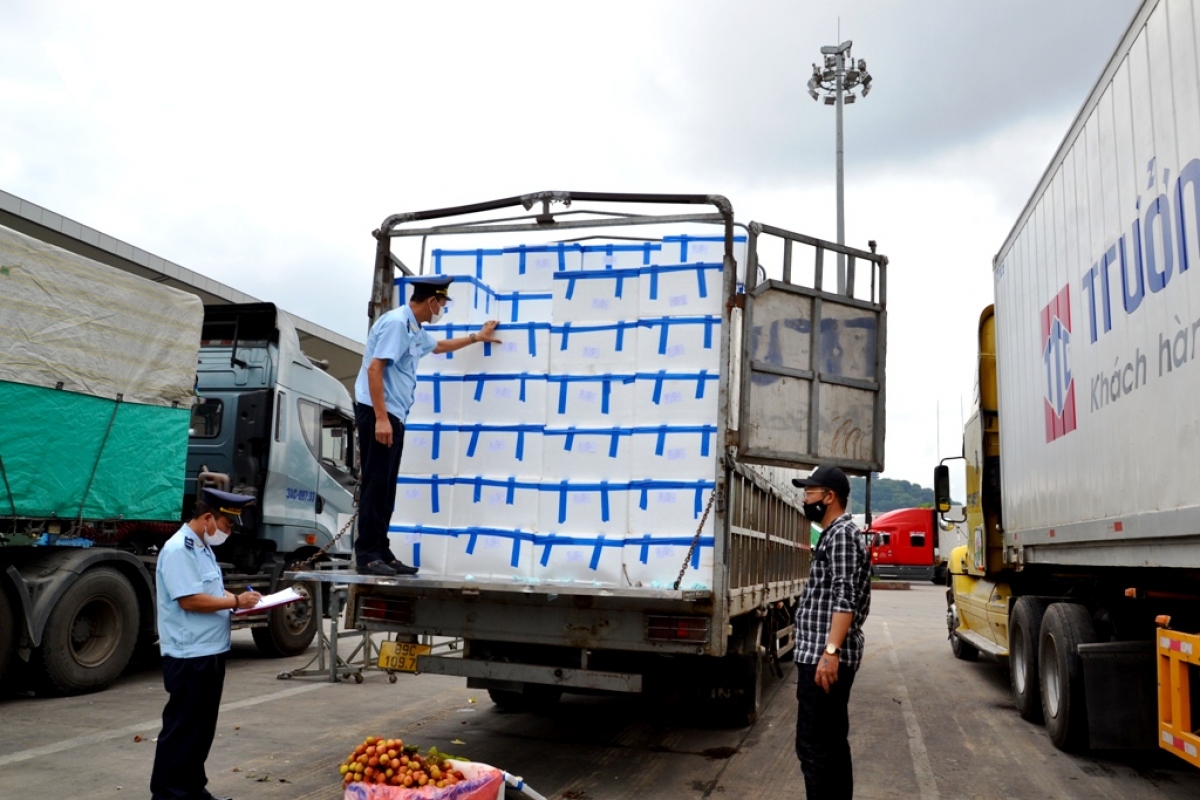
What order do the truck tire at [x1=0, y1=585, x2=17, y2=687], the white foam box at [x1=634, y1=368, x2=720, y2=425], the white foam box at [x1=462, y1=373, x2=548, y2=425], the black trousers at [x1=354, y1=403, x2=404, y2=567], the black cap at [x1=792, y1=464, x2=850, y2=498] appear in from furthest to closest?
the truck tire at [x1=0, y1=585, x2=17, y2=687]
the white foam box at [x1=462, y1=373, x2=548, y2=425]
the black trousers at [x1=354, y1=403, x2=404, y2=567]
the white foam box at [x1=634, y1=368, x2=720, y2=425]
the black cap at [x1=792, y1=464, x2=850, y2=498]

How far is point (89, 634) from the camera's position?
26.8ft

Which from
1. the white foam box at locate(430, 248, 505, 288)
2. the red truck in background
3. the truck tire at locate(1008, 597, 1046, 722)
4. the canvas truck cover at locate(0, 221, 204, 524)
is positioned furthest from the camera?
the red truck in background

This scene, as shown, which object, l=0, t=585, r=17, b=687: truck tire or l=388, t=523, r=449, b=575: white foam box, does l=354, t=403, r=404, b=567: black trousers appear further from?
l=0, t=585, r=17, b=687: truck tire

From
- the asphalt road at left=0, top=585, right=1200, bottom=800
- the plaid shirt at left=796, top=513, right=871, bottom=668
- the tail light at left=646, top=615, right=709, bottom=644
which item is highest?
the plaid shirt at left=796, top=513, right=871, bottom=668

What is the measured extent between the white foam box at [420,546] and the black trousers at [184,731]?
1460 millimetres

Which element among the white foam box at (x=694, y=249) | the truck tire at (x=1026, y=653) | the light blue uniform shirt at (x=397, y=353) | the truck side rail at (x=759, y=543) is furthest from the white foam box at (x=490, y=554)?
the truck tire at (x=1026, y=653)

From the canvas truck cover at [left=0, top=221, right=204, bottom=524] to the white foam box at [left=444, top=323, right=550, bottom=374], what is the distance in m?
3.96

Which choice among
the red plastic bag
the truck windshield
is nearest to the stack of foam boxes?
the red plastic bag

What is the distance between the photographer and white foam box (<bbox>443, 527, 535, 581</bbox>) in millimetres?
5492

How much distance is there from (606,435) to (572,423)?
227 mm

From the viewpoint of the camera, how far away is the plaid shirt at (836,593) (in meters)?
4.32

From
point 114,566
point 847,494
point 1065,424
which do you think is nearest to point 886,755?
point 1065,424

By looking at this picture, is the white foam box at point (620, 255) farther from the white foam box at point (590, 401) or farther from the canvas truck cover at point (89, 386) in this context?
the canvas truck cover at point (89, 386)

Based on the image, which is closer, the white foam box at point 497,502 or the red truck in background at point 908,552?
the white foam box at point 497,502
